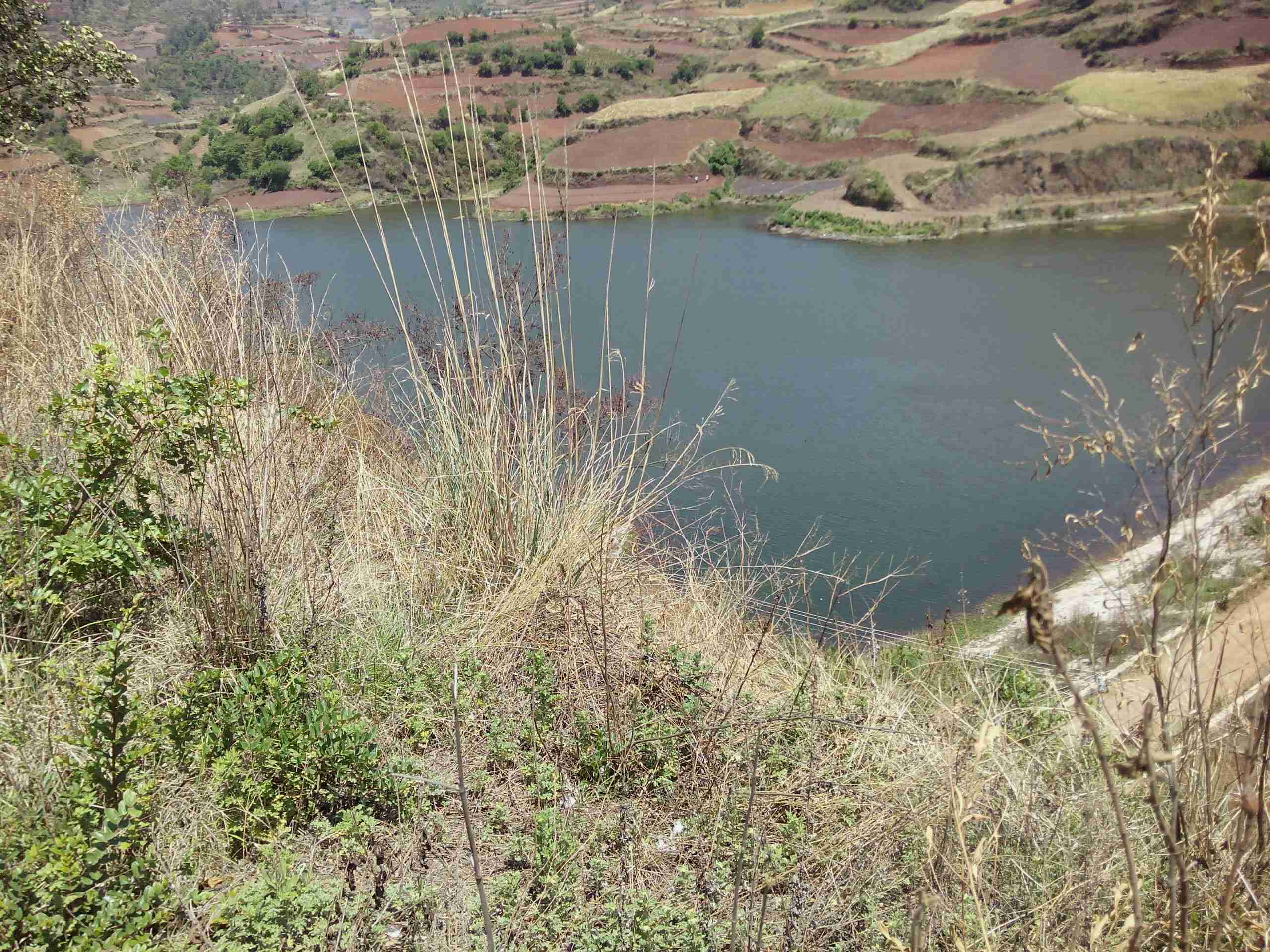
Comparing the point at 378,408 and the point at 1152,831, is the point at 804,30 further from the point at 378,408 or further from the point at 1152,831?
the point at 1152,831

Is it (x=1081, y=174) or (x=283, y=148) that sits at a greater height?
(x=283, y=148)

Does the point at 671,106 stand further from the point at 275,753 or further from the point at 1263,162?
the point at 275,753

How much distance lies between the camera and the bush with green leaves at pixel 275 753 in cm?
181

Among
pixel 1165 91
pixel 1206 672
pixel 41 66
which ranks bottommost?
pixel 1206 672

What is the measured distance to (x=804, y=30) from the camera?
40156 millimetres

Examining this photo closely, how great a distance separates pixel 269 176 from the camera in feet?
41.4

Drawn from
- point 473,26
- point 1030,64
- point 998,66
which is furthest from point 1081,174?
point 473,26

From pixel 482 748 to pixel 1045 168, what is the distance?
2249 cm

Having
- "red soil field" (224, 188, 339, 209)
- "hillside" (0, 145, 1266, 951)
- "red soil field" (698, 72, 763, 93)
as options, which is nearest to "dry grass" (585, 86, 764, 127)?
"red soil field" (698, 72, 763, 93)

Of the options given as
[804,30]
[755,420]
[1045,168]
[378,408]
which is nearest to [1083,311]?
[755,420]

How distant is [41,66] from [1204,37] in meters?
31.3

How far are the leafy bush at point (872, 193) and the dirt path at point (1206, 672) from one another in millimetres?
14728

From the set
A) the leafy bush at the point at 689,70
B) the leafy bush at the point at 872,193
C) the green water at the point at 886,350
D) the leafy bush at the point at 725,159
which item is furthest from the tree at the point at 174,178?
the leafy bush at the point at 689,70

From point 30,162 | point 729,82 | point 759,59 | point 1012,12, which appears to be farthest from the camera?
point 759,59
